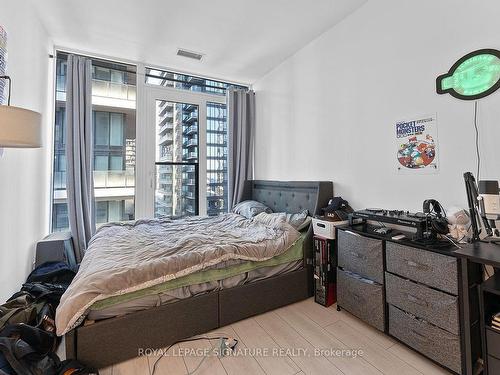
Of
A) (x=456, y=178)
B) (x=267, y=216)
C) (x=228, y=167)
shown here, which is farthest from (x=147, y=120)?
(x=456, y=178)

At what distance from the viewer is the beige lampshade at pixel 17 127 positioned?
1.23 metres

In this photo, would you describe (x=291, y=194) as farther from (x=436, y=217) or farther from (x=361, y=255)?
(x=436, y=217)

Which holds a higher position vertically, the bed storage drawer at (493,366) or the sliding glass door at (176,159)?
the sliding glass door at (176,159)

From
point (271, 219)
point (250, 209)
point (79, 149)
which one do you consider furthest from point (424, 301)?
point (79, 149)

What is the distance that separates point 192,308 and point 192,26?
2829 mm

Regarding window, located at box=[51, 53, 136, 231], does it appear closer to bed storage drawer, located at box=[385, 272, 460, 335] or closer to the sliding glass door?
the sliding glass door

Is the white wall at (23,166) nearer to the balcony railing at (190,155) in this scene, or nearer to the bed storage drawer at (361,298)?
the balcony railing at (190,155)

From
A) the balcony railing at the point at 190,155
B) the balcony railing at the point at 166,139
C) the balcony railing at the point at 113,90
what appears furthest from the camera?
the balcony railing at the point at 190,155

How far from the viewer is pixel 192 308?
6.20 ft

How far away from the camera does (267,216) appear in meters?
3.00

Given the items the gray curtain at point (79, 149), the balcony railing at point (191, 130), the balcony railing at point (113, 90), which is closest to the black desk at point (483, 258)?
the balcony railing at point (191, 130)

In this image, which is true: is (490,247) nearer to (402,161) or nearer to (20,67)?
(402,161)

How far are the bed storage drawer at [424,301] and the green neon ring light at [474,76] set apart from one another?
1.33 meters

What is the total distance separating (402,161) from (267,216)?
4.91 feet
